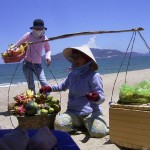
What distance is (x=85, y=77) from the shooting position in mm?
5891

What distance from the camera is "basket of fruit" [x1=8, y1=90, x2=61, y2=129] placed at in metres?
5.77

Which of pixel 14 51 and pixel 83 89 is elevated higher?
pixel 14 51

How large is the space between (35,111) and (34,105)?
0.34 ft

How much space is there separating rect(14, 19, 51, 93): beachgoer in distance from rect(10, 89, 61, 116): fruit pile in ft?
4.14

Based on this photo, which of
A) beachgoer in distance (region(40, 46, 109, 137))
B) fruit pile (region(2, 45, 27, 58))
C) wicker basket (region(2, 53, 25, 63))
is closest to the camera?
beachgoer in distance (region(40, 46, 109, 137))

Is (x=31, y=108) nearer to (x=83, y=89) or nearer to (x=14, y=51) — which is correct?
(x=83, y=89)

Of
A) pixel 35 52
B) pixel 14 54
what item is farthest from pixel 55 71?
pixel 14 54

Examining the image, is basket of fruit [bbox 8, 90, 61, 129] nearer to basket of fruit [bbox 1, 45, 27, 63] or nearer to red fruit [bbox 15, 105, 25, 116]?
red fruit [bbox 15, 105, 25, 116]

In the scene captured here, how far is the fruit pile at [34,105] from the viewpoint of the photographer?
5805mm

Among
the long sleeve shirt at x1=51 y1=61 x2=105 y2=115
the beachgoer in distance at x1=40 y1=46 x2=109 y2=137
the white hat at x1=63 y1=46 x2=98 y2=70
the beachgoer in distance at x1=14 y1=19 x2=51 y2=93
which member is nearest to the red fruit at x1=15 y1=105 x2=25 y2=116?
the beachgoer in distance at x1=40 y1=46 x2=109 y2=137

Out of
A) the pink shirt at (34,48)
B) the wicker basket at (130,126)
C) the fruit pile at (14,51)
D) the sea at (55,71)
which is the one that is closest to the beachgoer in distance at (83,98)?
the sea at (55,71)

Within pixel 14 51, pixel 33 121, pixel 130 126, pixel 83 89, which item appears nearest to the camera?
pixel 130 126

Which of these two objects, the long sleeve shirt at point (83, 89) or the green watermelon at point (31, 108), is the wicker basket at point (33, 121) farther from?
the long sleeve shirt at point (83, 89)

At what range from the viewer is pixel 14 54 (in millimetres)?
6500
